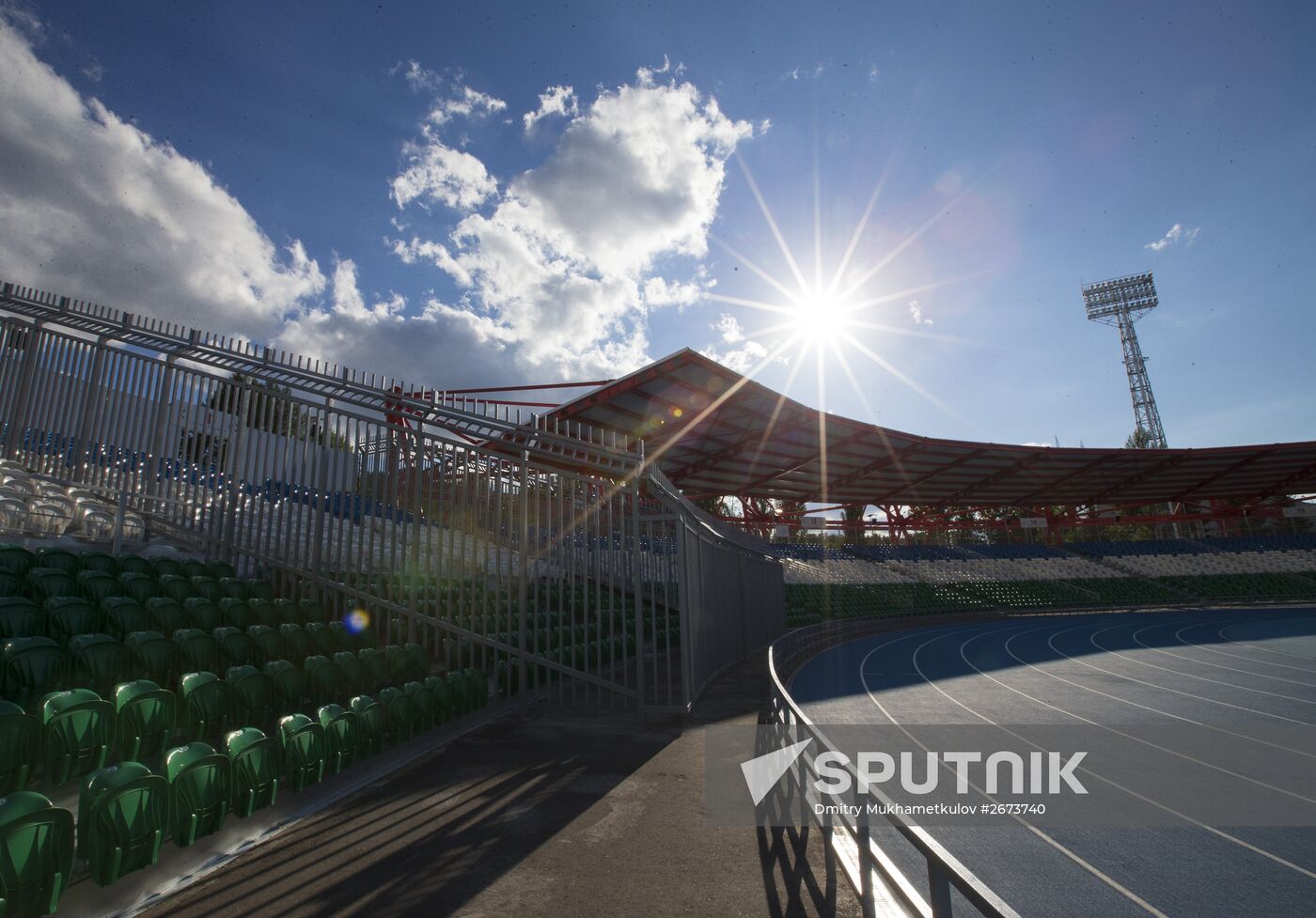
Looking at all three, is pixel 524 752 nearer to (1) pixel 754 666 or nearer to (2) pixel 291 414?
(2) pixel 291 414

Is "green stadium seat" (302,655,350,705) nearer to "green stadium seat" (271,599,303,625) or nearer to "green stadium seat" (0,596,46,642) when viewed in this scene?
"green stadium seat" (271,599,303,625)

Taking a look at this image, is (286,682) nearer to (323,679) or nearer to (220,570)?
(323,679)

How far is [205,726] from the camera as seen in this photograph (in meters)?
5.31

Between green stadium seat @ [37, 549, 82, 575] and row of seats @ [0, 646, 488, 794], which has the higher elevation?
green stadium seat @ [37, 549, 82, 575]

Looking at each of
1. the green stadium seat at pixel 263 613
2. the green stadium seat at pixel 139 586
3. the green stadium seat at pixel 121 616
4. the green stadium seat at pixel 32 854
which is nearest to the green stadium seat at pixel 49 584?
the green stadium seat at pixel 139 586

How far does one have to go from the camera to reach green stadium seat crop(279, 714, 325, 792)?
494 cm

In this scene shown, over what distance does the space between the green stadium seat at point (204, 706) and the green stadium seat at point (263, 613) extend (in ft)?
8.10

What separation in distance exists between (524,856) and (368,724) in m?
2.52

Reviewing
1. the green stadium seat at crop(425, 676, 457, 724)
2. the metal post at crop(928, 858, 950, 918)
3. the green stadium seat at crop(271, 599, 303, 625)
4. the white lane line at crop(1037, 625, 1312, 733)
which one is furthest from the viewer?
the white lane line at crop(1037, 625, 1312, 733)

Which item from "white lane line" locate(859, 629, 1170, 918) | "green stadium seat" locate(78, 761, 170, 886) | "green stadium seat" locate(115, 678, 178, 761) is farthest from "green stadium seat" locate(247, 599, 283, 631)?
"white lane line" locate(859, 629, 1170, 918)

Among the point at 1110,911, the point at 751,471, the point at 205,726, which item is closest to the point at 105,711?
the point at 205,726

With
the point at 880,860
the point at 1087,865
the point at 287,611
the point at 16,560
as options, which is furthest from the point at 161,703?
the point at 1087,865

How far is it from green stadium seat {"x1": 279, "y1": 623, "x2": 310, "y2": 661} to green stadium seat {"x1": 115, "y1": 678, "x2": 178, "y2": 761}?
2425mm

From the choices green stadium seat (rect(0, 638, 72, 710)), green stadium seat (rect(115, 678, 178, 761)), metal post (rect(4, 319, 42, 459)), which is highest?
metal post (rect(4, 319, 42, 459))
